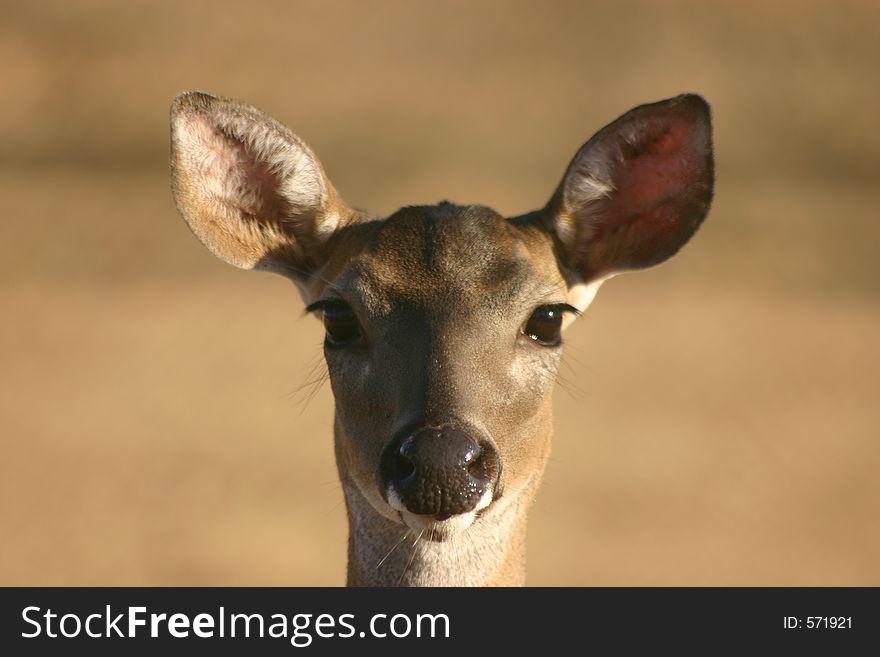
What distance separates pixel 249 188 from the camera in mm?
7965

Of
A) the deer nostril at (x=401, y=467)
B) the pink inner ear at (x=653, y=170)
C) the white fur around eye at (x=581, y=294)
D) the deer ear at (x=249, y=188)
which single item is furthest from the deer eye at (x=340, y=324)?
the pink inner ear at (x=653, y=170)

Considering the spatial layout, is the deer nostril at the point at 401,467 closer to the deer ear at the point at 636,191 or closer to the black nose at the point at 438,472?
the black nose at the point at 438,472

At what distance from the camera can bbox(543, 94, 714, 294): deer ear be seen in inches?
303

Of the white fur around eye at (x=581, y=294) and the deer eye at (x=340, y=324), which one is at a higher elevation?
the white fur around eye at (x=581, y=294)

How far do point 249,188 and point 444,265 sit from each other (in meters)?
1.33

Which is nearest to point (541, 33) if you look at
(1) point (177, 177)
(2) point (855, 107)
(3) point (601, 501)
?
(2) point (855, 107)

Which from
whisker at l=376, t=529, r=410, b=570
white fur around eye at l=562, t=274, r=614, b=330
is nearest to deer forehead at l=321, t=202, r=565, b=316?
white fur around eye at l=562, t=274, r=614, b=330

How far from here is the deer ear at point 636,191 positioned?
770 cm

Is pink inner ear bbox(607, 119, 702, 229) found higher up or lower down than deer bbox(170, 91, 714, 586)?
higher up

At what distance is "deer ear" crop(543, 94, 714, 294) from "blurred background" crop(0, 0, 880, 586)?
13.0 ft

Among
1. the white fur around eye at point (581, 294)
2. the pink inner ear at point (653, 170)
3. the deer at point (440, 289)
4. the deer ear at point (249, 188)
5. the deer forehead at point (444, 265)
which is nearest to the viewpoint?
the deer at point (440, 289)

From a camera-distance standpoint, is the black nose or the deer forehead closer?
the black nose

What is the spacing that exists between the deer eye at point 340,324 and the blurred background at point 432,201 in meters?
4.13

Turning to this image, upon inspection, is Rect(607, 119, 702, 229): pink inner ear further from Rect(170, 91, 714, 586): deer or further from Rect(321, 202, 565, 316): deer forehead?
Rect(321, 202, 565, 316): deer forehead
